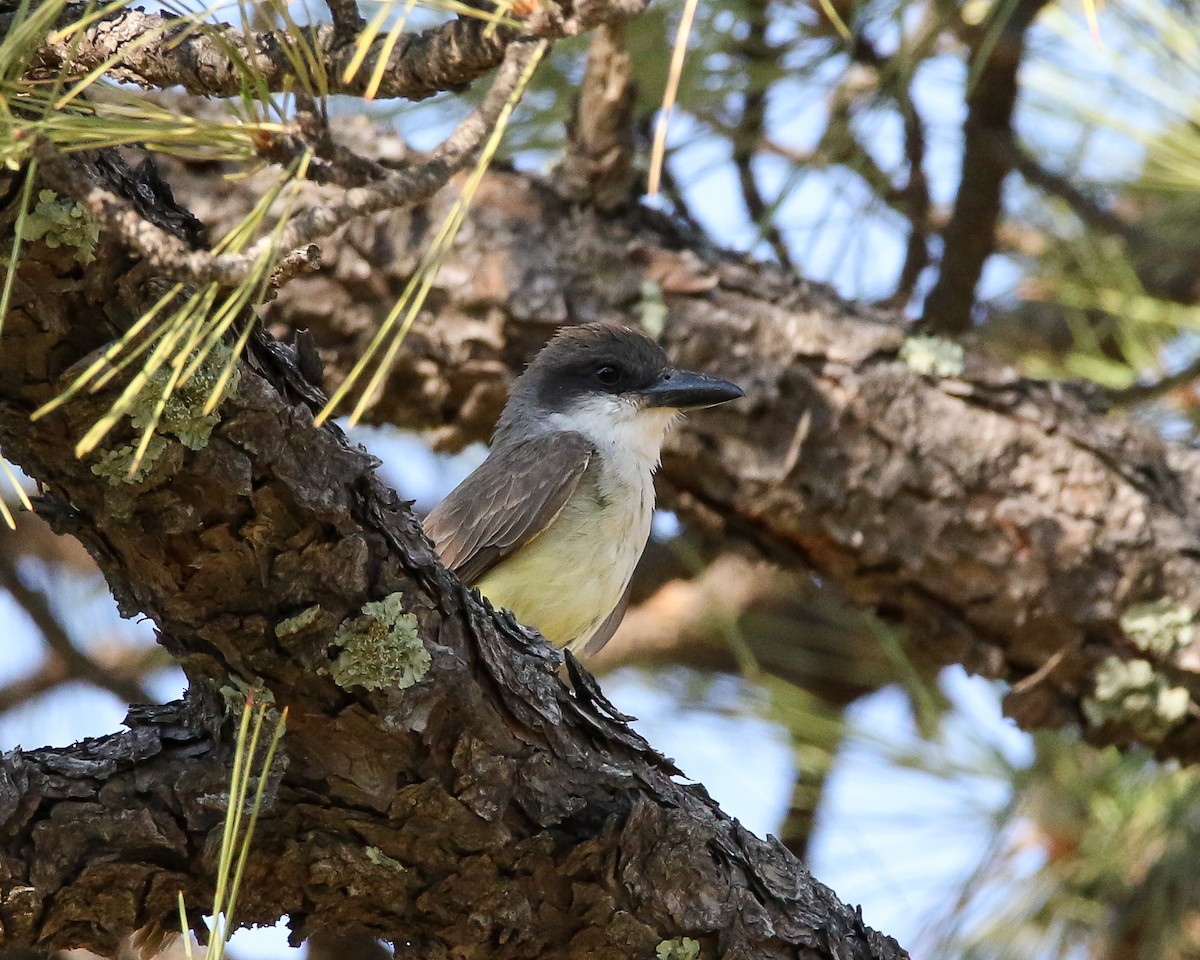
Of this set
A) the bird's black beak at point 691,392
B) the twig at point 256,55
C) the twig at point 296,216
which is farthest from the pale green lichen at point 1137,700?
the twig at point 296,216

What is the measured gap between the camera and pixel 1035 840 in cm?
550

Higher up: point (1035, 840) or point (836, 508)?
point (836, 508)

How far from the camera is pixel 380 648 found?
9.36ft

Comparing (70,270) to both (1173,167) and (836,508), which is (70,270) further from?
(1173,167)

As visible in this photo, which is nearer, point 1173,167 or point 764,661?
point 1173,167

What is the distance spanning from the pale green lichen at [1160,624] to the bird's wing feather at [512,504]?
2171mm

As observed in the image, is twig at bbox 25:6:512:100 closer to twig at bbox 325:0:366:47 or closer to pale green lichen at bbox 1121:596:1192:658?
twig at bbox 325:0:366:47

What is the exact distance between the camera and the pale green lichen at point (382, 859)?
3.07 metres

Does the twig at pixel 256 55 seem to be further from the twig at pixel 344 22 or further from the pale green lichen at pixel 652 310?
the pale green lichen at pixel 652 310

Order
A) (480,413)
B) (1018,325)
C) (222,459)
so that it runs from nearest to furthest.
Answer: (222,459) < (480,413) < (1018,325)

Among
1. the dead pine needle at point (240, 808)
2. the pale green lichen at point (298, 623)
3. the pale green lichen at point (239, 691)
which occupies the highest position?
the pale green lichen at point (298, 623)

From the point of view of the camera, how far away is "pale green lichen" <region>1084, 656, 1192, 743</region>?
5.60 metres

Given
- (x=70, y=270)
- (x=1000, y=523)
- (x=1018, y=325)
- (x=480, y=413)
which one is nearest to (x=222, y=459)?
(x=70, y=270)

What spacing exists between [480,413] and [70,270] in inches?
136
